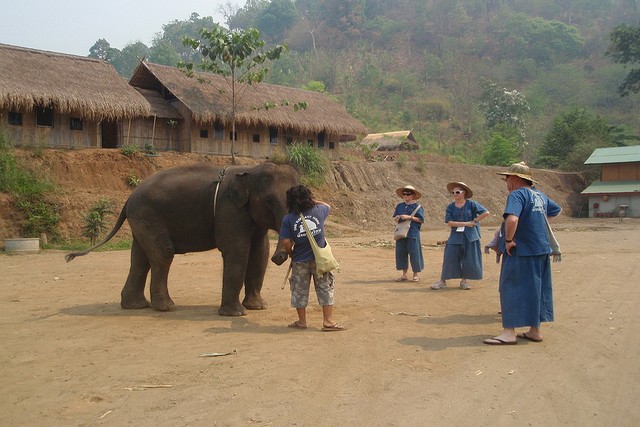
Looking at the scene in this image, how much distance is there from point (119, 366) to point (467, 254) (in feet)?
20.5

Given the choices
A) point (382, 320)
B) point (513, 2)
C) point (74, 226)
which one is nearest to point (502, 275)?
point (382, 320)

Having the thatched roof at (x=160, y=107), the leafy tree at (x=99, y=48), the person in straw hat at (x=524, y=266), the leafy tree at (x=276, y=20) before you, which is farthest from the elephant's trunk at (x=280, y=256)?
the leafy tree at (x=276, y=20)

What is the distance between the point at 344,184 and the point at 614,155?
20.9m

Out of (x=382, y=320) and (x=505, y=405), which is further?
(x=382, y=320)

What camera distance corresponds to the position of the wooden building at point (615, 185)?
38688 millimetres

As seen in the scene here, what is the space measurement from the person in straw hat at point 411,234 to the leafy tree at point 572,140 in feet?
125

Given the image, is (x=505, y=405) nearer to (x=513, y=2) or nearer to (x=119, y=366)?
(x=119, y=366)

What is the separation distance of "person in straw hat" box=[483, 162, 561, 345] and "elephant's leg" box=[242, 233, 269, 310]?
3.46m

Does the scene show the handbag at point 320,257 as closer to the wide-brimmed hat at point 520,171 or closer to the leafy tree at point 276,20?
the wide-brimmed hat at point 520,171

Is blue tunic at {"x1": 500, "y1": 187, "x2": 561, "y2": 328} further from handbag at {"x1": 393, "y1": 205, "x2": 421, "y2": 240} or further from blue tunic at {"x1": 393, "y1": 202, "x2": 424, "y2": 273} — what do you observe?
blue tunic at {"x1": 393, "y1": 202, "x2": 424, "y2": 273}

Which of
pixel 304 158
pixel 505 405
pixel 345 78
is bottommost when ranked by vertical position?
pixel 505 405

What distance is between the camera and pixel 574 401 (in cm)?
462

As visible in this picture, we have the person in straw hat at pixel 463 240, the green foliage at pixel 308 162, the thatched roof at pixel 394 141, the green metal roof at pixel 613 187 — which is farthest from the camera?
the thatched roof at pixel 394 141

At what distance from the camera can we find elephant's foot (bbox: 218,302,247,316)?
799cm
